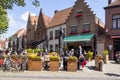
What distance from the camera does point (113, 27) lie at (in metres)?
40.7

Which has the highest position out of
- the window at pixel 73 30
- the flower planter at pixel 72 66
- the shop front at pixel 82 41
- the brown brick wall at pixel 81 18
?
the brown brick wall at pixel 81 18

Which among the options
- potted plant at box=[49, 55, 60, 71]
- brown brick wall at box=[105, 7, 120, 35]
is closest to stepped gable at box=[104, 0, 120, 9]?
brown brick wall at box=[105, 7, 120, 35]

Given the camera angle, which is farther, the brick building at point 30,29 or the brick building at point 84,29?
the brick building at point 30,29

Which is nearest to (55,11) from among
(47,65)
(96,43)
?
(96,43)

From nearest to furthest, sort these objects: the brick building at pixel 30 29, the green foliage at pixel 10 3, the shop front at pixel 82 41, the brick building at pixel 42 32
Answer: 1. the green foliage at pixel 10 3
2. the shop front at pixel 82 41
3. the brick building at pixel 42 32
4. the brick building at pixel 30 29

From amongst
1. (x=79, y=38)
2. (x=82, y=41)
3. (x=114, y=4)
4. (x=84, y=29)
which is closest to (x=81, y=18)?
(x=84, y=29)

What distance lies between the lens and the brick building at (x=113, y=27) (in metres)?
40.1

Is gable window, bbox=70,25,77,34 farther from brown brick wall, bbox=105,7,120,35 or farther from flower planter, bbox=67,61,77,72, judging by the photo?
flower planter, bbox=67,61,77,72

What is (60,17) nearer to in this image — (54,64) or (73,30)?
(73,30)

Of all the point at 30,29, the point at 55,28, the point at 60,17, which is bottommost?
the point at 55,28

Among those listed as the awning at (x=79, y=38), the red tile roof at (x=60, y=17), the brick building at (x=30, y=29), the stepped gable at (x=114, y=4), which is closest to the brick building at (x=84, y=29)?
the awning at (x=79, y=38)

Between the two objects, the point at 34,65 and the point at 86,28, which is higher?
the point at 86,28

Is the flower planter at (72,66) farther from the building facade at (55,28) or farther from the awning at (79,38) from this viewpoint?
the building facade at (55,28)

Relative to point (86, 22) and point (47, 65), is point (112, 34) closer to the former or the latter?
point (86, 22)
